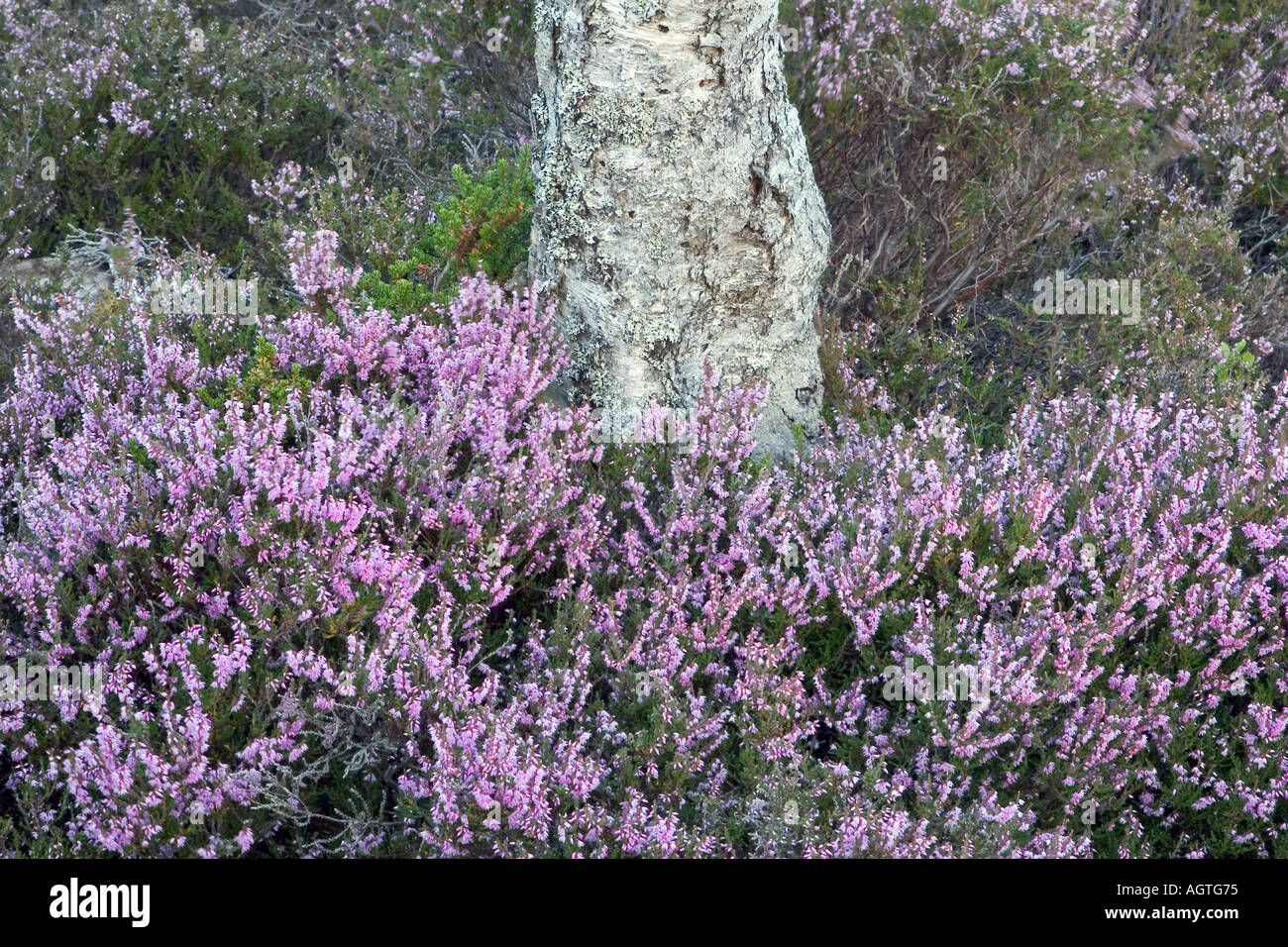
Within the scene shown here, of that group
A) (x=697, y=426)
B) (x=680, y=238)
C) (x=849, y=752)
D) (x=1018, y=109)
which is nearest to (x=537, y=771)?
(x=849, y=752)

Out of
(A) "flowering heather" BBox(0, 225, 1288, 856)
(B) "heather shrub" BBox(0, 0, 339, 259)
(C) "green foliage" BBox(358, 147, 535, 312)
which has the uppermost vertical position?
(B) "heather shrub" BBox(0, 0, 339, 259)

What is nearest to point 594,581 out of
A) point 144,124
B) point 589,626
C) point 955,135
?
point 589,626

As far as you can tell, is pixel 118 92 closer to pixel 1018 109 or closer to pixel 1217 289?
pixel 1018 109

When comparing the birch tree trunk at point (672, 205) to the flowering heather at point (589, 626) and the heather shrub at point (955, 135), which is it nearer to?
the flowering heather at point (589, 626)

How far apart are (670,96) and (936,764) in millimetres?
1986

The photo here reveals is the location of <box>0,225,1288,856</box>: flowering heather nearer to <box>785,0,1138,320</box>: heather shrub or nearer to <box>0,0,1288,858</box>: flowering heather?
<box>0,0,1288,858</box>: flowering heather

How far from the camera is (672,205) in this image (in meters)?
3.69

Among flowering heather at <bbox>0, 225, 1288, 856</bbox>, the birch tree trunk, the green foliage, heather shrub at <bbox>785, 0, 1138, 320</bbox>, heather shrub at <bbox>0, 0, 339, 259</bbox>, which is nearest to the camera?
flowering heather at <bbox>0, 225, 1288, 856</bbox>

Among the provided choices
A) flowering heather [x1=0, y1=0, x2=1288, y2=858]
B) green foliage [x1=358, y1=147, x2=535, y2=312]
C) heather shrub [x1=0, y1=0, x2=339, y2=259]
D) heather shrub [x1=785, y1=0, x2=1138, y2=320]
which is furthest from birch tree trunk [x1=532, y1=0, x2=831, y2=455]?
heather shrub [x1=0, y1=0, x2=339, y2=259]

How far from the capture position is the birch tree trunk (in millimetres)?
3576

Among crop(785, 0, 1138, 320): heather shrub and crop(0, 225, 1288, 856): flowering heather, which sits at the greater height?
crop(785, 0, 1138, 320): heather shrub

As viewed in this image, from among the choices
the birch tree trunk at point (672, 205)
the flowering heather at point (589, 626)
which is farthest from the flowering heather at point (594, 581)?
the birch tree trunk at point (672, 205)

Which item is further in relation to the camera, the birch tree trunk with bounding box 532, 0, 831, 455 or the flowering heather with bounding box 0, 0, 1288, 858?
the birch tree trunk with bounding box 532, 0, 831, 455

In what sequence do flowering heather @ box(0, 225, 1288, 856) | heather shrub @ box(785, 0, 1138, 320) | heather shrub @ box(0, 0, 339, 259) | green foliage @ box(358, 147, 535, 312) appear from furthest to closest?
1. heather shrub @ box(0, 0, 339, 259)
2. heather shrub @ box(785, 0, 1138, 320)
3. green foliage @ box(358, 147, 535, 312)
4. flowering heather @ box(0, 225, 1288, 856)
